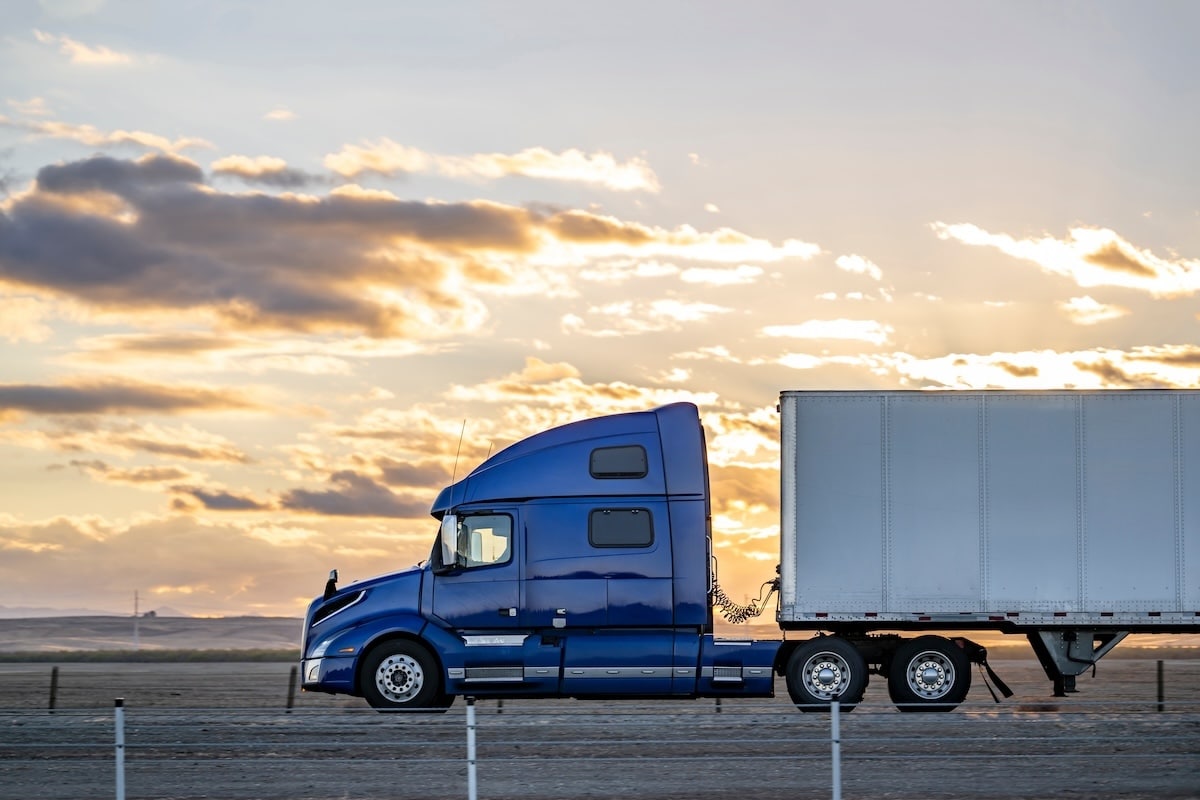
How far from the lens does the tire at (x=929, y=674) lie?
2430 cm

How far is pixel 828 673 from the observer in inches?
958

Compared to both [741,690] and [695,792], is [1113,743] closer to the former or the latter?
[741,690]

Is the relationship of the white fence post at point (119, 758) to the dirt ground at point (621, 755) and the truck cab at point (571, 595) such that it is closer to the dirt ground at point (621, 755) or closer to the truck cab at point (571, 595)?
the dirt ground at point (621, 755)

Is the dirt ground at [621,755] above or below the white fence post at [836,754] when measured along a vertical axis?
below

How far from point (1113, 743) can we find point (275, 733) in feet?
39.8

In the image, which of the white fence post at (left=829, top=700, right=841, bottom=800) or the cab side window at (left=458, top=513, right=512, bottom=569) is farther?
the cab side window at (left=458, top=513, right=512, bottom=569)

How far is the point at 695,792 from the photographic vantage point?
17.0 m

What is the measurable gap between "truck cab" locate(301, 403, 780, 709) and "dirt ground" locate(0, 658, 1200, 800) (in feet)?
2.32

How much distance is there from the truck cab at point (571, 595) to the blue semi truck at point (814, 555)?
0.03m

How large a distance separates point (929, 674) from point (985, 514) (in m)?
2.66

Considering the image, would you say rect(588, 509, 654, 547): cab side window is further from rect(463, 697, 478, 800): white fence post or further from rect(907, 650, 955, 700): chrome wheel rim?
rect(463, 697, 478, 800): white fence post

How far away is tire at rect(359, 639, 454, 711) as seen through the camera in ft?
78.7

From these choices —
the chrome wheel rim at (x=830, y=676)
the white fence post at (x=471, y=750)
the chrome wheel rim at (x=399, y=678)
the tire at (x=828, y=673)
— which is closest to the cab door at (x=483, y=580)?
the chrome wheel rim at (x=399, y=678)

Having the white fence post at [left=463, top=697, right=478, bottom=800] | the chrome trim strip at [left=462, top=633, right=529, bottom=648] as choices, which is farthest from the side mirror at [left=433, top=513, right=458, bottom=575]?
the white fence post at [left=463, top=697, right=478, bottom=800]
